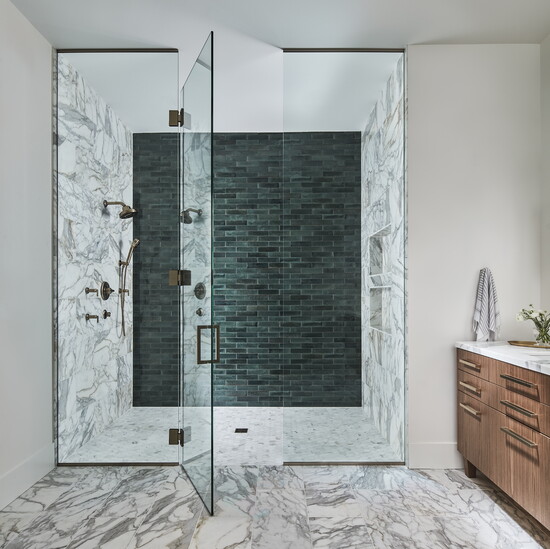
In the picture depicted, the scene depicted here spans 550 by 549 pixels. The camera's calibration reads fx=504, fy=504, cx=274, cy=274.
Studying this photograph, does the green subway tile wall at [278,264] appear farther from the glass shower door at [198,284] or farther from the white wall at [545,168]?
the white wall at [545,168]

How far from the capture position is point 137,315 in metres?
3.50

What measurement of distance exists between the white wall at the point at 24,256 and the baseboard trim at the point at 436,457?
233 centimetres

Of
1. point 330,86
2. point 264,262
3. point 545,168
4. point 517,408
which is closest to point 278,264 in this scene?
point 264,262

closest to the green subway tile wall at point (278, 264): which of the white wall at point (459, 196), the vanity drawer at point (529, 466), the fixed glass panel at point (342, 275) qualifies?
the fixed glass panel at point (342, 275)

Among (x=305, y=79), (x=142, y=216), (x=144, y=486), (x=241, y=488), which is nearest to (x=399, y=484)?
(x=241, y=488)

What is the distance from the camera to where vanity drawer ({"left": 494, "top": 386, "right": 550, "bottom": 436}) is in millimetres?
2244

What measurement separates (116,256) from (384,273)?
1847 millimetres

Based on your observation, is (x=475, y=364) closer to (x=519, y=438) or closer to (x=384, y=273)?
(x=519, y=438)

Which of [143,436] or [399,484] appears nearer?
[399,484]

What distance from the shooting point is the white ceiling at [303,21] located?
2.82m

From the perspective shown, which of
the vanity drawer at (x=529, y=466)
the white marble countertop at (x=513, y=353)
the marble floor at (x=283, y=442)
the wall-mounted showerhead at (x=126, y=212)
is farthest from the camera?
the wall-mounted showerhead at (x=126, y=212)

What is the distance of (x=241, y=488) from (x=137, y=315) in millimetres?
1348

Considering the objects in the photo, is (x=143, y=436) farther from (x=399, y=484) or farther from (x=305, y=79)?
(x=305, y=79)

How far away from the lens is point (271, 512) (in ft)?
8.57
